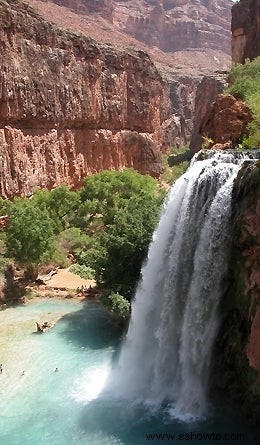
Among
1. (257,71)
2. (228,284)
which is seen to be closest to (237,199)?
(228,284)

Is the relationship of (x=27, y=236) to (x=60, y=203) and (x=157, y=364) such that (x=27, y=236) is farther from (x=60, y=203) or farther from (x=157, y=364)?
(x=157, y=364)

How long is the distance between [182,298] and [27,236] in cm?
1127

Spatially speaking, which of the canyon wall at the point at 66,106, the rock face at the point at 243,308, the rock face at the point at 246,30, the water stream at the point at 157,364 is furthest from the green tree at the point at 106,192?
the rock face at the point at 243,308

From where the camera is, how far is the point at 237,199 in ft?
42.1

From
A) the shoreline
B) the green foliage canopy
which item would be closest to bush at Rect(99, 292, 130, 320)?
the shoreline

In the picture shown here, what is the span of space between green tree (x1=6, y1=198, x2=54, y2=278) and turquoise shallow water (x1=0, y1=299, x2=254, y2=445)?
4.21 meters

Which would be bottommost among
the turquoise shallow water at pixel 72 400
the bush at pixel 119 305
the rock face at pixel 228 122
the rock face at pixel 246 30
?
the turquoise shallow water at pixel 72 400

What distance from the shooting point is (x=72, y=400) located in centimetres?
1383

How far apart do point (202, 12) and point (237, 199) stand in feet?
410

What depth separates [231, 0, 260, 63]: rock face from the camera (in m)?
38.3

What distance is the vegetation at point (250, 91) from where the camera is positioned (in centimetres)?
1855

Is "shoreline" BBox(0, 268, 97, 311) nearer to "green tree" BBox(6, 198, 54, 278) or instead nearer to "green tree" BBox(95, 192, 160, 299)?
"green tree" BBox(6, 198, 54, 278)

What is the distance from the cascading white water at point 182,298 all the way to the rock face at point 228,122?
425cm

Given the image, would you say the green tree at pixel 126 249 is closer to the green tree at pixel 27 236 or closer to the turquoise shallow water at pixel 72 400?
the turquoise shallow water at pixel 72 400
